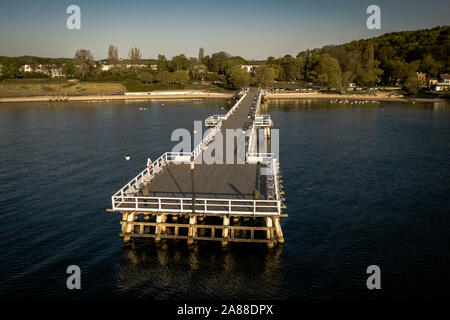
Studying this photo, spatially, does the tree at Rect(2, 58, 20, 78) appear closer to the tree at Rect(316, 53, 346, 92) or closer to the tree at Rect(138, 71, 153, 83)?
the tree at Rect(138, 71, 153, 83)

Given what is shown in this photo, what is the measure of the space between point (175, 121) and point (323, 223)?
2535 inches

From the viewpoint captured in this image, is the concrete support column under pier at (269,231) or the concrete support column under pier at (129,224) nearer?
the concrete support column under pier at (269,231)

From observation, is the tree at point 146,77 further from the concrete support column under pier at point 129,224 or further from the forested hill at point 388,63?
the concrete support column under pier at point 129,224

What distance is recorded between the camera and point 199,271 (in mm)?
22625

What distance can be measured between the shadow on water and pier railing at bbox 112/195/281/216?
3.00 metres

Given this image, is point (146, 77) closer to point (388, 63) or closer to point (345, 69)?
point (345, 69)

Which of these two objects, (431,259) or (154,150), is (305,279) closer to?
(431,259)

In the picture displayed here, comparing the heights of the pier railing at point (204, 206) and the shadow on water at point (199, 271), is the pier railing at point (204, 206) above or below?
above

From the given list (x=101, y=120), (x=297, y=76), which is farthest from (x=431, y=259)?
(x=297, y=76)

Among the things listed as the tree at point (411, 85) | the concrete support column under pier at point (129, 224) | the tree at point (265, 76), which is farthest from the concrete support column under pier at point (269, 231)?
the tree at point (265, 76)

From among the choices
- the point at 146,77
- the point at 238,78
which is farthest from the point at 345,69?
the point at 146,77

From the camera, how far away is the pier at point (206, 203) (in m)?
24.1

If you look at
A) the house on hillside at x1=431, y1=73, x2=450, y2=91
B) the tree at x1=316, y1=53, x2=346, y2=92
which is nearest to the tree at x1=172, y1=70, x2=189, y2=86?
the tree at x1=316, y1=53, x2=346, y2=92

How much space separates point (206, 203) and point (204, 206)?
0.32 meters
